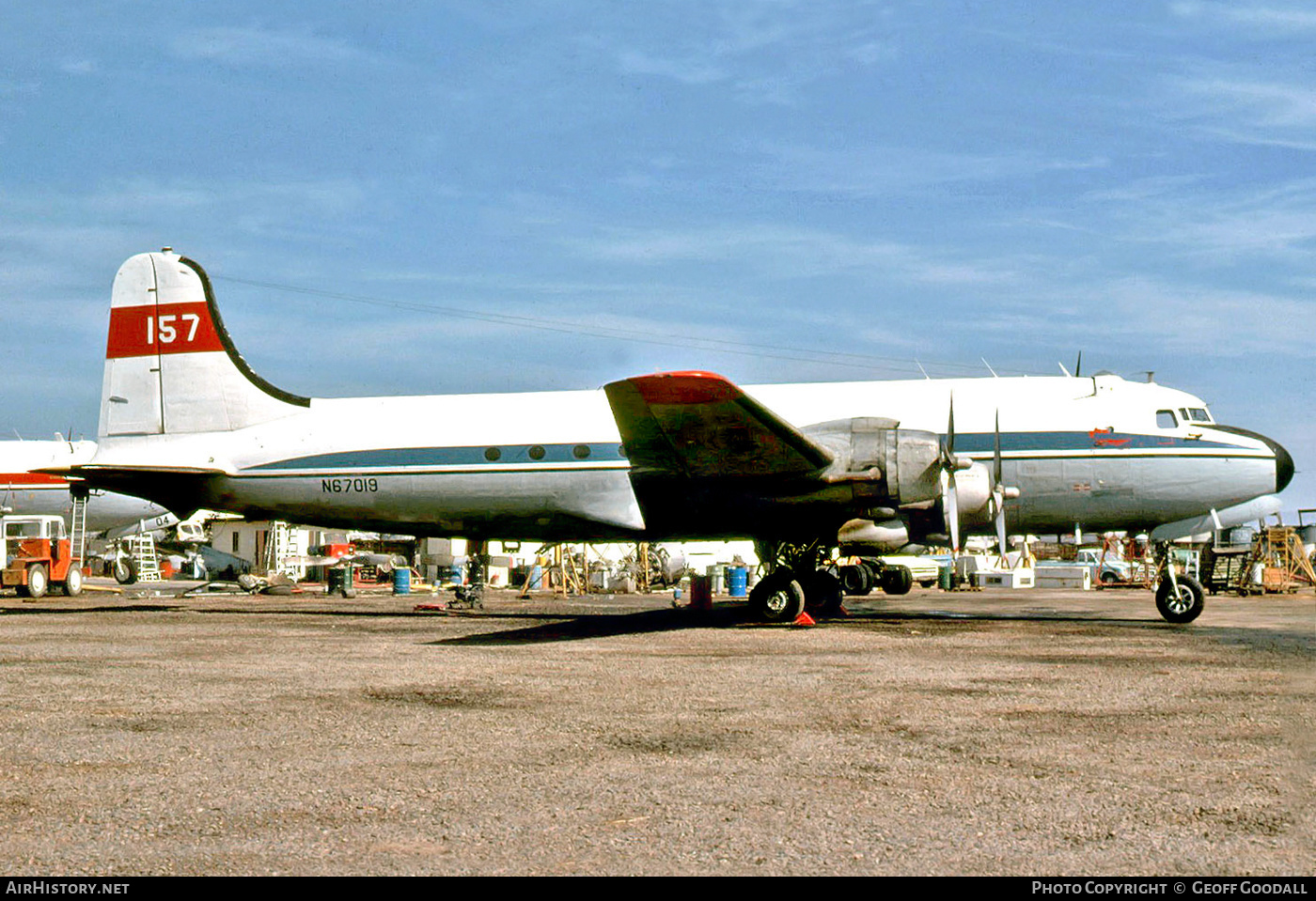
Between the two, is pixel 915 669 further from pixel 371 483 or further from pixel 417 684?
pixel 371 483

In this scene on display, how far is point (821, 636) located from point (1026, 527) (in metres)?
6.55

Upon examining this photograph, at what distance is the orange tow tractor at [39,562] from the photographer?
33.0 metres

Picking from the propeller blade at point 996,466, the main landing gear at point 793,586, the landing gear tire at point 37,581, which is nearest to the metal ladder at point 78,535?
the landing gear tire at point 37,581

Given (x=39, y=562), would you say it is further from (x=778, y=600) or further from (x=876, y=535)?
(x=876, y=535)

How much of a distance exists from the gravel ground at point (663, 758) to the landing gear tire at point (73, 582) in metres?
20.6

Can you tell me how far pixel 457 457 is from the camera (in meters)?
22.1

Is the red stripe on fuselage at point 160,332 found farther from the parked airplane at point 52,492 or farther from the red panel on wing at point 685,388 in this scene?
the parked airplane at point 52,492

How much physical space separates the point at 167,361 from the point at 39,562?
44.3 feet

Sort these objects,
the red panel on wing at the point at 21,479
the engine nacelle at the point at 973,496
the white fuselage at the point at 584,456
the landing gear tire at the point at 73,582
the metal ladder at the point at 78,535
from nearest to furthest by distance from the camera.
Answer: the engine nacelle at the point at 973,496 < the white fuselage at the point at 584,456 < the landing gear tire at the point at 73,582 < the metal ladder at the point at 78,535 < the red panel on wing at the point at 21,479

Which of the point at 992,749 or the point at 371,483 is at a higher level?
the point at 371,483

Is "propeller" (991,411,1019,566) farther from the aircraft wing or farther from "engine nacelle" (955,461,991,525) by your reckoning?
the aircraft wing

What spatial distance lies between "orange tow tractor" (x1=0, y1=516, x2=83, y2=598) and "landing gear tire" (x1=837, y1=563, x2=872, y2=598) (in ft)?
74.4
